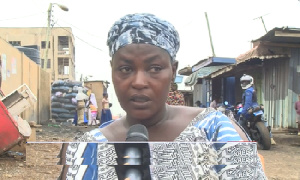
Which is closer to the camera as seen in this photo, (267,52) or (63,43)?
(267,52)

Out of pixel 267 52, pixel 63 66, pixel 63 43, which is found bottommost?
pixel 267 52

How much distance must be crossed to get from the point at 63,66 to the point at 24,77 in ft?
106

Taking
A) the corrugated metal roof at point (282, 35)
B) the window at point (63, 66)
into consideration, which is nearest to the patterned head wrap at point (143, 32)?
the corrugated metal roof at point (282, 35)

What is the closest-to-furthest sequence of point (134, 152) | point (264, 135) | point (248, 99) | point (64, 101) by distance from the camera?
point (134, 152) < point (264, 135) < point (248, 99) < point (64, 101)

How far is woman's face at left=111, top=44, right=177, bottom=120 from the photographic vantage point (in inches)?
41.2

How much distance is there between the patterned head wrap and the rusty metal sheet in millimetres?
4112

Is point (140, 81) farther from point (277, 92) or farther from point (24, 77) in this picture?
point (24, 77)

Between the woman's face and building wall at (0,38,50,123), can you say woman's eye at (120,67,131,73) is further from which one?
building wall at (0,38,50,123)

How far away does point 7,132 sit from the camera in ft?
15.6

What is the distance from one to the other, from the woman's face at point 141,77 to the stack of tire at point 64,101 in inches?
620

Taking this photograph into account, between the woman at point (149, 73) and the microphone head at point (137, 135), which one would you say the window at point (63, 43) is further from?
the microphone head at point (137, 135)

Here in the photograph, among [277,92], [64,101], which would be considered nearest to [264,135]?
[277,92]

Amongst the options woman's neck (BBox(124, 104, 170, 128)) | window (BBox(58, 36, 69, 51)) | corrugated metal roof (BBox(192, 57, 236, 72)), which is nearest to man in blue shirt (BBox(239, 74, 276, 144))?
woman's neck (BBox(124, 104, 170, 128))

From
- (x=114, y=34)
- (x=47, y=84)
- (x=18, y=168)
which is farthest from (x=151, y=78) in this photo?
(x=47, y=84)
